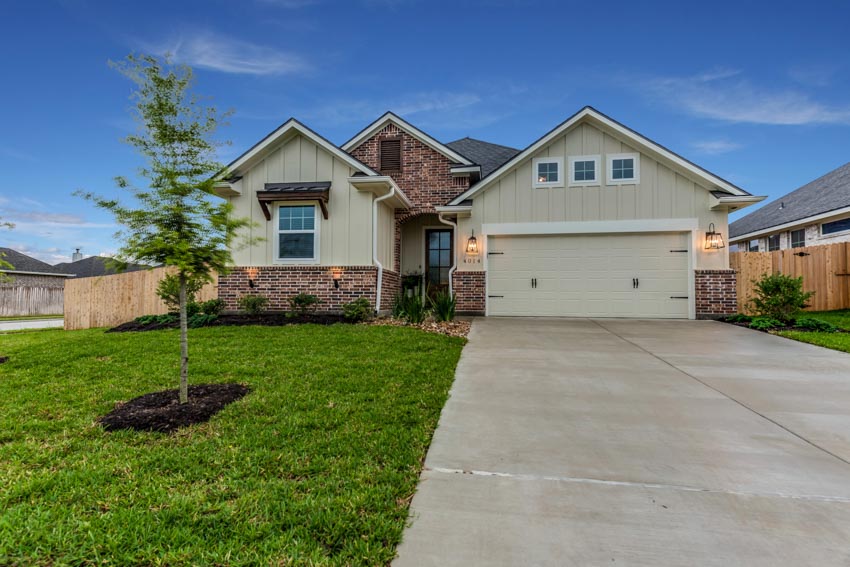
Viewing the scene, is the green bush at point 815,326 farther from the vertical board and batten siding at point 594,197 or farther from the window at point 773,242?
the window at point 773,242

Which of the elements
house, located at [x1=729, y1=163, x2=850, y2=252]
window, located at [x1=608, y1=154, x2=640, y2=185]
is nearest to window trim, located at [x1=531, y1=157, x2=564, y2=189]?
window, located at [x1=608, y1=154, x2=640, y2=185]

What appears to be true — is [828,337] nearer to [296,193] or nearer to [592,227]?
[592,227]

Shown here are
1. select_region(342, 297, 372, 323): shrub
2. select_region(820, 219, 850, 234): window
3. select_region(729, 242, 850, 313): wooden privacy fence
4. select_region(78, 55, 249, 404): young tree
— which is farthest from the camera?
select_region(820, 219, 850, 234): window

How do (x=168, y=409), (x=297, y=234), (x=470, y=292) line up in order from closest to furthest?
(x=168, y=409) → (x=297, y=234) → (x=470, y=292)

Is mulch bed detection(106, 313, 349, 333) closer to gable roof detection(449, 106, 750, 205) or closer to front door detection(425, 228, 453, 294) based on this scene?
front door detection(425, 228, 453, 294)

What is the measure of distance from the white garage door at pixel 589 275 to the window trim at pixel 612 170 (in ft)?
4.39

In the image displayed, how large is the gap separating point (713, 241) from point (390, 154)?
28.7 ft

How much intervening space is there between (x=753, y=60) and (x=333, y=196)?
48.1 feet

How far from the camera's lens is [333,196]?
31.7 feet

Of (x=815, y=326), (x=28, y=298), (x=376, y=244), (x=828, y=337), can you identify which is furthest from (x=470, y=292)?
(x=28, y=298)

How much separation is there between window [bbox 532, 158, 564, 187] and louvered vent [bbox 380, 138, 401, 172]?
13.1ft

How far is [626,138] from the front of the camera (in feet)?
31.4

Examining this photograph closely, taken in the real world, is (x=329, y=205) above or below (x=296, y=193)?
below

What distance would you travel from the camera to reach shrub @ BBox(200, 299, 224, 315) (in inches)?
367
